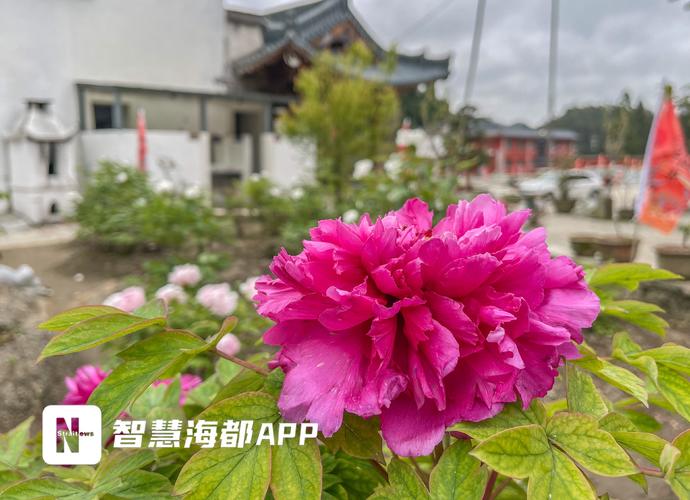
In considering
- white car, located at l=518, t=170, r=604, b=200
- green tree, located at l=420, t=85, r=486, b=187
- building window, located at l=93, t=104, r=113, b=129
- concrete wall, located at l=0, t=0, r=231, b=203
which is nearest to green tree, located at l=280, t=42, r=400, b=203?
green tree, located at l=420, t=85, r=486, b=187

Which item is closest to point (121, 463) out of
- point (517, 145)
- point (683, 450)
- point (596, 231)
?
point (683, 450)

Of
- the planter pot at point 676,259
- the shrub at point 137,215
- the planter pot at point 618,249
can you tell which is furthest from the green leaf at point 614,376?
the planter pot at point 618,249

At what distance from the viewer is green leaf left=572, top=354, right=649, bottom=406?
50 centimetres

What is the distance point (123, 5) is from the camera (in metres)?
10.9

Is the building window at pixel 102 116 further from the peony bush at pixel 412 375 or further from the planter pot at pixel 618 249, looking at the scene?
the peony bush at pixel 412 375

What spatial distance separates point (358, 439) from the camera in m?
0.48

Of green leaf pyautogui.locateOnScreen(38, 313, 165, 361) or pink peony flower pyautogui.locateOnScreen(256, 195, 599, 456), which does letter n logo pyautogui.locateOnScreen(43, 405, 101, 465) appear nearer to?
green leaf pyautogui.locateOnScreen(38, 313, 165, 361)

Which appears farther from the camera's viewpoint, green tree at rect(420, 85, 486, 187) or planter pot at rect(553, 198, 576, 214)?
planter pot at rect(553, 198, 576, 214)

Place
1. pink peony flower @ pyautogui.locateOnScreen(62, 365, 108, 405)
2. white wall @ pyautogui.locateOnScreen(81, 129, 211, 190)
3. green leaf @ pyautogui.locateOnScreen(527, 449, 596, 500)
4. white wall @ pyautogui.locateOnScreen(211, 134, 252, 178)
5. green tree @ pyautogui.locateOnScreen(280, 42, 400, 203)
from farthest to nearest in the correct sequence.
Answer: white wall @ pyautogui.locateOnScreen(211, 134, 252, 178)
white wall @ pyautogui.locateOnScreen(81, 129, 211, 190)
green tree @ pyautogui.locateOnScreen(280, 42, 400, 203)
pink peony flower @ pyautogui.locateOnScreen(62, 365, 108, 405)
green leaf @ pyautogui.locateOnScreen(527, 449, 596, 500)

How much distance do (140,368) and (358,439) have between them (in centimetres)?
20

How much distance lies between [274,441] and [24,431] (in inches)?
18.3

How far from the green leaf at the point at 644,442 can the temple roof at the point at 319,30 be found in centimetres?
1246

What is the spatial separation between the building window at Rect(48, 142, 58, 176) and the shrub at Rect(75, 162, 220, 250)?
6.67ft

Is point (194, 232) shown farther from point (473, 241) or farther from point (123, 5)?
point (123, 5)
